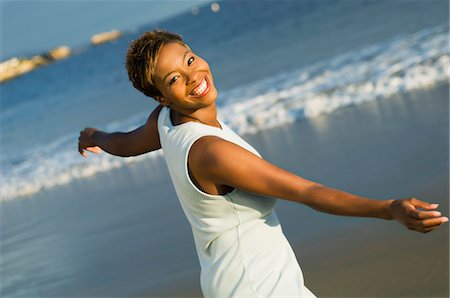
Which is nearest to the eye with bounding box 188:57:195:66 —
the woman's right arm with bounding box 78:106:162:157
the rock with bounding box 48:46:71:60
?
the woman's right arm with bounding box 78:106:162:157

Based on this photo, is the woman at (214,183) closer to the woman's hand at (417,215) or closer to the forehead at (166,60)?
the forehead at (166,60)

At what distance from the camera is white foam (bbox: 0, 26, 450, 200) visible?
9.45 meters

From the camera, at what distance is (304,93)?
10.9 meters

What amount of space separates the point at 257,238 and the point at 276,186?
27cm

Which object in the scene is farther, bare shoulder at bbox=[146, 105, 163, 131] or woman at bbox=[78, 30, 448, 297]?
bare shoulder at bbox=[146, 105, 163, 131]

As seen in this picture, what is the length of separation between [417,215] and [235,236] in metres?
0.67

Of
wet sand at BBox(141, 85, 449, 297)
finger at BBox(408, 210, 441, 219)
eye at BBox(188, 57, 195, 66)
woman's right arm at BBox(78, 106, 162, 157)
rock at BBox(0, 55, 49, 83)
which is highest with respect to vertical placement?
rock at BBox(0, 55, 49, 83)

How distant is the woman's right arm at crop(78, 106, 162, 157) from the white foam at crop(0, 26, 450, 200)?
5888 mm

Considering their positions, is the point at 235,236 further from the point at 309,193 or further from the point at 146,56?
the point at 146,56

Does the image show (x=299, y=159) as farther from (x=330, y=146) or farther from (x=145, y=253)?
(x=145, y=253)

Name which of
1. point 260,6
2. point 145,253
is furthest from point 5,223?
point 260,6

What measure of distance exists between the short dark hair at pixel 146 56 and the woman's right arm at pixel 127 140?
0.36 m

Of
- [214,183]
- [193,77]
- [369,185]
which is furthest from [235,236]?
[369,185]

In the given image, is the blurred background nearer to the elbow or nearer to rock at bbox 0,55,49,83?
the elbow
